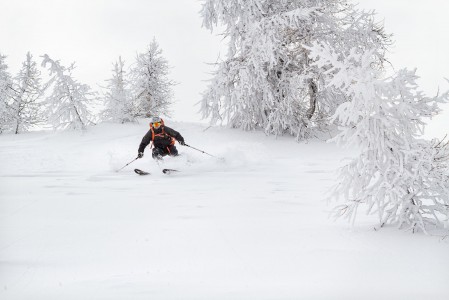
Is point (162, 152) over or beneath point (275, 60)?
Result: beneath

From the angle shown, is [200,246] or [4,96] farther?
[4,96]

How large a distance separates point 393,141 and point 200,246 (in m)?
2.60

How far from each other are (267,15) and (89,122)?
9283 mm

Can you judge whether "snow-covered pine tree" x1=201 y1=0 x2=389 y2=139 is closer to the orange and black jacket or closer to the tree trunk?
the tree trunk

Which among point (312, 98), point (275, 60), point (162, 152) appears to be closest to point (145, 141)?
point (162, 152)

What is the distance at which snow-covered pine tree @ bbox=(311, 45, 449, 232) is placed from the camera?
498cm

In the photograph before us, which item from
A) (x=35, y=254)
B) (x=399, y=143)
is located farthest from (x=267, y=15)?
(x=35, y=254)

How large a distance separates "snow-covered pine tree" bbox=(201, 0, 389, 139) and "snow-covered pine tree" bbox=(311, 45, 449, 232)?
1114 cm

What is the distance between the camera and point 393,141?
5172 millimetres

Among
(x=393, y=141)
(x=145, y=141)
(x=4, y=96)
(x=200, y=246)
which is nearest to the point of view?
(x=200, y=246)

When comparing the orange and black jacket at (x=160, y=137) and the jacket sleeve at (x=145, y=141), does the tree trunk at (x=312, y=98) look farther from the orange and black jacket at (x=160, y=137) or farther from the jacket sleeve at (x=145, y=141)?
the jacket sleeve at (x=145, y=141)

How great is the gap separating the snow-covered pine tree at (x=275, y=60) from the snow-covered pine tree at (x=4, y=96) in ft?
52.0

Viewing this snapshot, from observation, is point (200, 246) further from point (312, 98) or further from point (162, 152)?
point (312, 98)

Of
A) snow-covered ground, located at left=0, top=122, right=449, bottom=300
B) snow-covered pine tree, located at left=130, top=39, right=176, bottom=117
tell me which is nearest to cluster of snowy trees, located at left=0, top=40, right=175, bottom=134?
snow-covered pine tree, located at left=130, top=39, right=176, bottom=117
